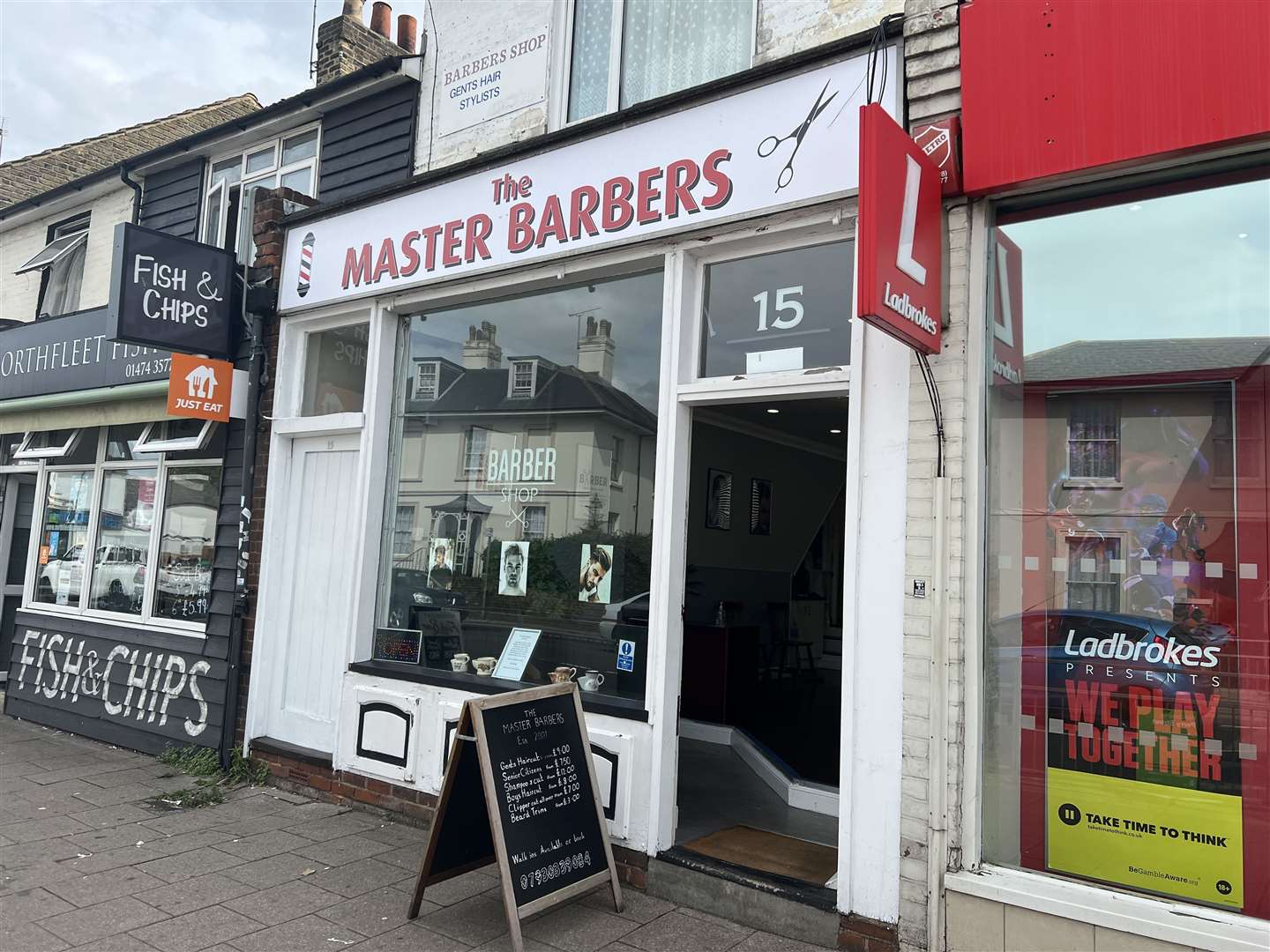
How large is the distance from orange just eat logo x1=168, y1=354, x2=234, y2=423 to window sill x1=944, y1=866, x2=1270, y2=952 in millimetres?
5974

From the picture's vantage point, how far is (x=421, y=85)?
7438mm

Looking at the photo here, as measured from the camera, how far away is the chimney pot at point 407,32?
9.60 m

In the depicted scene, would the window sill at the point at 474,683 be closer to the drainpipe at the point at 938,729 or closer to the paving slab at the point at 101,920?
the drainpipe at the point at 938,729

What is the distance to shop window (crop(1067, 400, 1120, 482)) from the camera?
3.72 meters

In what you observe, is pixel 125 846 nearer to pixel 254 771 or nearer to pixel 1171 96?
pixel 254 771

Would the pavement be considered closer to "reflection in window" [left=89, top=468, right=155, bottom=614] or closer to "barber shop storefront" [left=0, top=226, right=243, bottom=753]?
"barber shop storefront" [left=0, top=226, right=243, bottom=753]

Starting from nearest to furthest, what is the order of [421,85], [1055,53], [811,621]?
[1055,53] < [421,85] < [811,621]

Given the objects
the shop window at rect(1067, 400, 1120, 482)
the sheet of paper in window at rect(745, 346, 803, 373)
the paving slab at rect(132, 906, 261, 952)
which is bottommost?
the paving slab at rect(132, 906, 261, 952)

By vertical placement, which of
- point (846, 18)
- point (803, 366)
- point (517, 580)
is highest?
point (846, 18)

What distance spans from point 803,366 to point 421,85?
15.7ft

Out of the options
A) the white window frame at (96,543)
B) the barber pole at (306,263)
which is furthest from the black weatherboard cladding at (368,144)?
the white window frame at (96,543)

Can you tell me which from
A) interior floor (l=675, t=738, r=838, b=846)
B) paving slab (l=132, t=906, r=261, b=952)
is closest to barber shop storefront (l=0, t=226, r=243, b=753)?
paving slab (l=132, t=906, r=261, b=952)

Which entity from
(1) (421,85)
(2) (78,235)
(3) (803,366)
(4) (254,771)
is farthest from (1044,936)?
(2) (78,235)

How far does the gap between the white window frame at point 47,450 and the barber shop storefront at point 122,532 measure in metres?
0.02
